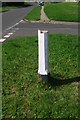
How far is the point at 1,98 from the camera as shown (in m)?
5.92

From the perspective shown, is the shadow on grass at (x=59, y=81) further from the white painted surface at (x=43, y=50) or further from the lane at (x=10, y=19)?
the lane at (x=10, y=19)

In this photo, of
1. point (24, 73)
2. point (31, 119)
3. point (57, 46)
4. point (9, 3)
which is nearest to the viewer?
point (31, 119)

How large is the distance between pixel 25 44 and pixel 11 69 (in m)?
3.74

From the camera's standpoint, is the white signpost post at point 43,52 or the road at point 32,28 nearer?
the white signpost post at point 43,52

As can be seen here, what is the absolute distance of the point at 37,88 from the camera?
639 centimetres

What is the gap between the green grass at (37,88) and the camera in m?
5.46

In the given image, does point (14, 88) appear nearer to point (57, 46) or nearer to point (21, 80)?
point (21, 80)

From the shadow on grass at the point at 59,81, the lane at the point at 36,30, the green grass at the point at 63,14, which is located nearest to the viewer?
the shadow on grass at the point at 59,81

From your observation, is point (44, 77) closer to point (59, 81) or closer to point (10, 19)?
point (59, 81)

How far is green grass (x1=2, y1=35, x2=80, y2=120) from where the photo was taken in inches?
215

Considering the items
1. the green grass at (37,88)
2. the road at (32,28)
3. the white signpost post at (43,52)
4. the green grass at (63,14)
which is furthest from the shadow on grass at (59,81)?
the green grass at (63,14)

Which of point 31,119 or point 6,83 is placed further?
point 6,83

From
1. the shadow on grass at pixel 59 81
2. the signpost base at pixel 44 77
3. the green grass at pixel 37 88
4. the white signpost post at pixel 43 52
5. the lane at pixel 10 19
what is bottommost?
the lane at pixel 10 19

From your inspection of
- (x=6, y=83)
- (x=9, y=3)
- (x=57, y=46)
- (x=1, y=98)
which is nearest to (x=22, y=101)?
(x=1, y=98)
